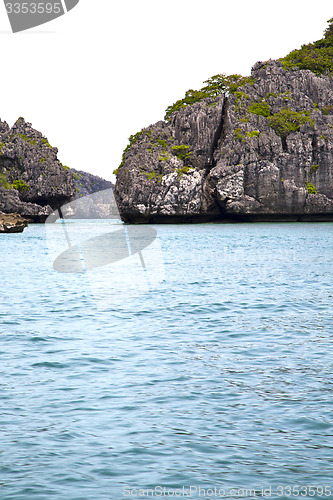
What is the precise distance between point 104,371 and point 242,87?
3839 inches

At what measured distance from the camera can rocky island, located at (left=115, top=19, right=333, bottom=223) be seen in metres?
92.1

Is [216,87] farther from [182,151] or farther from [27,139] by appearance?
[27,139]

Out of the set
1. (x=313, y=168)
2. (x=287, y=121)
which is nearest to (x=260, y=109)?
(x=287, y=121)

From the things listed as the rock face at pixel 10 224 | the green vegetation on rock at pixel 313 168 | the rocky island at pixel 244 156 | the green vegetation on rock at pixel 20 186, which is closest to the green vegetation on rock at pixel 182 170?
the rocky island at pixel 244 156

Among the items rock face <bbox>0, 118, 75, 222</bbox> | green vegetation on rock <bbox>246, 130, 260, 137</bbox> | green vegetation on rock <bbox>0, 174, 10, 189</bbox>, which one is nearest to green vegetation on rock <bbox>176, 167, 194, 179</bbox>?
green vegetation on rock <bbox>246, 130, 260, 137</bbox>

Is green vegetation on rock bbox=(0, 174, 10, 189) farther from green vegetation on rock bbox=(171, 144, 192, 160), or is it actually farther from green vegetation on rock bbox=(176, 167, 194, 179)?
green vegetation on rock bbox=(176, 167, 194, 179)

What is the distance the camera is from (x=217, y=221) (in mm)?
100688

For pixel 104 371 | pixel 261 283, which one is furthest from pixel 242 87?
pixel 104 371

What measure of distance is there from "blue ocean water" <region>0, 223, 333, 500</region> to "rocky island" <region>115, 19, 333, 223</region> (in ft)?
250

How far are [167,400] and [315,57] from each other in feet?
366

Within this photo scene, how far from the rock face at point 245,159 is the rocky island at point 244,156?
0.17 meters

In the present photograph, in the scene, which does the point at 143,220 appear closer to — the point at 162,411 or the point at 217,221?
the point at 217,221

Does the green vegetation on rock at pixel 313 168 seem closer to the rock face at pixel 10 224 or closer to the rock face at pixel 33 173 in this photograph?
the rock face at pixel 10 224

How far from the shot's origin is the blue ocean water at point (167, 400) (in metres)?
6.07
